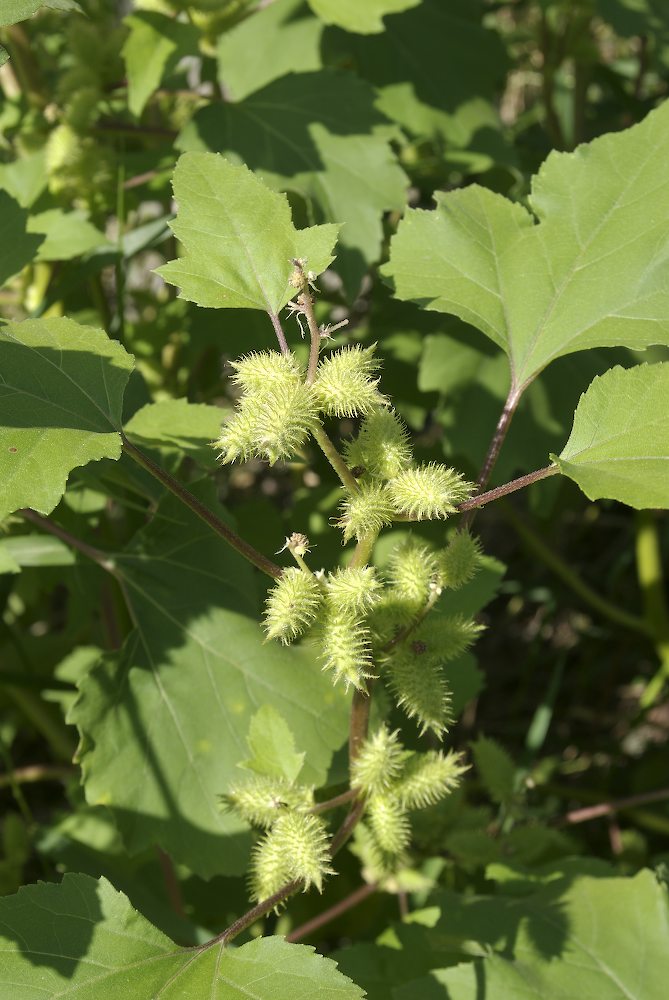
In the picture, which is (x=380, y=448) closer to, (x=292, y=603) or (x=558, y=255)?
(x=292, y=603)

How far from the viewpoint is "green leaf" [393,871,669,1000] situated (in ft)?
5.27

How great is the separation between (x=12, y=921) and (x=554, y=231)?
1.23 m

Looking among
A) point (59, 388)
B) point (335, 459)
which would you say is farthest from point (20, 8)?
point (335, 459)

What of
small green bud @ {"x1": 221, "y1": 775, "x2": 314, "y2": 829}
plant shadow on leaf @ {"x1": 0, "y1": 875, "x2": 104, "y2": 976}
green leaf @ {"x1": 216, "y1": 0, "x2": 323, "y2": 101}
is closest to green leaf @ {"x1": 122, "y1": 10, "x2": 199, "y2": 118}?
green leaf @ {"x1": 216, "y1": 0, "x2": 323, "y2": 101}

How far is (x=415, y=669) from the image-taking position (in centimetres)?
130

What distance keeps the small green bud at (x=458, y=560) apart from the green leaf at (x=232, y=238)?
383mm

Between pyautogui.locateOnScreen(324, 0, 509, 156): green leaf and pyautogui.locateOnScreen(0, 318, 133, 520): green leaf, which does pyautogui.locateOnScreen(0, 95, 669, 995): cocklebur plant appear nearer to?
pyautogui.locateOnScreen(0, 318, 133, 520): green leaf

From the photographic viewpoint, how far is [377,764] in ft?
4.44

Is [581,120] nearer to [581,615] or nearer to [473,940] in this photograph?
[581,615]

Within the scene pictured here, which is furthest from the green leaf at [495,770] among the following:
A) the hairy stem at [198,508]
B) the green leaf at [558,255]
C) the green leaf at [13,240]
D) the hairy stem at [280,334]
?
the green leaf at [13,240]

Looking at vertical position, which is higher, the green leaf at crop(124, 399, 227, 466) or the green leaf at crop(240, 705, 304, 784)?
the green leaf at crop(124, 399, 227, 466)

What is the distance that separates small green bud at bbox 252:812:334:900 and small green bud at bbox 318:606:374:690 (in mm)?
207

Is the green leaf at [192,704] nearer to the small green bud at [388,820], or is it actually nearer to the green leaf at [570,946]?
the small green bud at [388,820]

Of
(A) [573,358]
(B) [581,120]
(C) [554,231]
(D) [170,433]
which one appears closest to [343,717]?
(D) [170,433]
